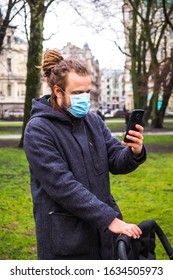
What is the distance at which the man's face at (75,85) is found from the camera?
8.85 ft

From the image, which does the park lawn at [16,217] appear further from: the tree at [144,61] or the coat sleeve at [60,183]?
the tree at [144,61]

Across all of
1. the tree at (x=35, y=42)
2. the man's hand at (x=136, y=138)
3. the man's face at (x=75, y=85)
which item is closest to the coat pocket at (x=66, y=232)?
the man's hand at (x=136, y=138)

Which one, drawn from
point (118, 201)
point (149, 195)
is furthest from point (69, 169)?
point (149, 195)

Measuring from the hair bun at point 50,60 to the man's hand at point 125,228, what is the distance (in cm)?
87

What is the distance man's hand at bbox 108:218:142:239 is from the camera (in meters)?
2.46

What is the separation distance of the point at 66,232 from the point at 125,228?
33 cm

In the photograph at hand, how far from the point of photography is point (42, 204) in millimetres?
2717

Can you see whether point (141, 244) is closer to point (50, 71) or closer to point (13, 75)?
point (50, 71)

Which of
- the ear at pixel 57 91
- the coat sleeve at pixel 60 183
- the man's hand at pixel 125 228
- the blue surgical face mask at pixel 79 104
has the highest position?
the ear at pixel 57 91

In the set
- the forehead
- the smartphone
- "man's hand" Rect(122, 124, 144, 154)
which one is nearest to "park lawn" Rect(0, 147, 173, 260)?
"man's hand" Rect(122, 124, 144, 154)

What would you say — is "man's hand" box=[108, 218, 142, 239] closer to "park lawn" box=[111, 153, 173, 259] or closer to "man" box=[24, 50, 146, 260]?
"man" box=[24, 50, 146, 260]

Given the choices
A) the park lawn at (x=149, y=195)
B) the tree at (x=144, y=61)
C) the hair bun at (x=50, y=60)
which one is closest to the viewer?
the hair bun at (x=50, y=60)

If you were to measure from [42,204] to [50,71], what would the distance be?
702 millimetres

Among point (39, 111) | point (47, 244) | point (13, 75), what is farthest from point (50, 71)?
point (13, 75)
